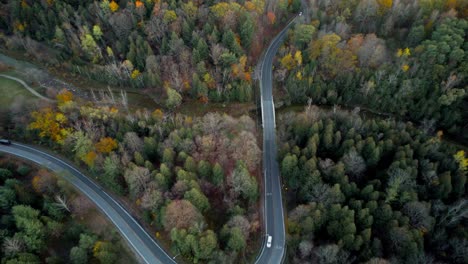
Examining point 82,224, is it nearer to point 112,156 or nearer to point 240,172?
point 112,156

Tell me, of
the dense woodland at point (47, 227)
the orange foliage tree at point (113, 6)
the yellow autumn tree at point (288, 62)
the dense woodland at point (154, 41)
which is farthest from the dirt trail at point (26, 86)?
the yellow autumn tree at point (288, 62)

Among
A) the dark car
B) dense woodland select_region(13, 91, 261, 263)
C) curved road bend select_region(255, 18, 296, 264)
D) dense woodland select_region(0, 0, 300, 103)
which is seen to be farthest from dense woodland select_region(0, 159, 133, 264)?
dense woodland select_region(0, 0, 300, 103)

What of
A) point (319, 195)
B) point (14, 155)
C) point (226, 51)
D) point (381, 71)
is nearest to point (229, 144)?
point (319, 195)

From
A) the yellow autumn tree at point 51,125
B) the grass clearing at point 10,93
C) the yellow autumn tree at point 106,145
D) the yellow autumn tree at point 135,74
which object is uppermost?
the yellow autumn tree at point 135,74

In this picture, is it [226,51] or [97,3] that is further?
[97,3]

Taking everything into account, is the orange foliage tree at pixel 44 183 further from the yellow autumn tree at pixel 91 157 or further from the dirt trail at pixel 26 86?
the dirt trail at pixel 26 86

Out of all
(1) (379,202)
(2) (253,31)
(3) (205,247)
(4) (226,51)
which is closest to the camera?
(3) (205,247)
